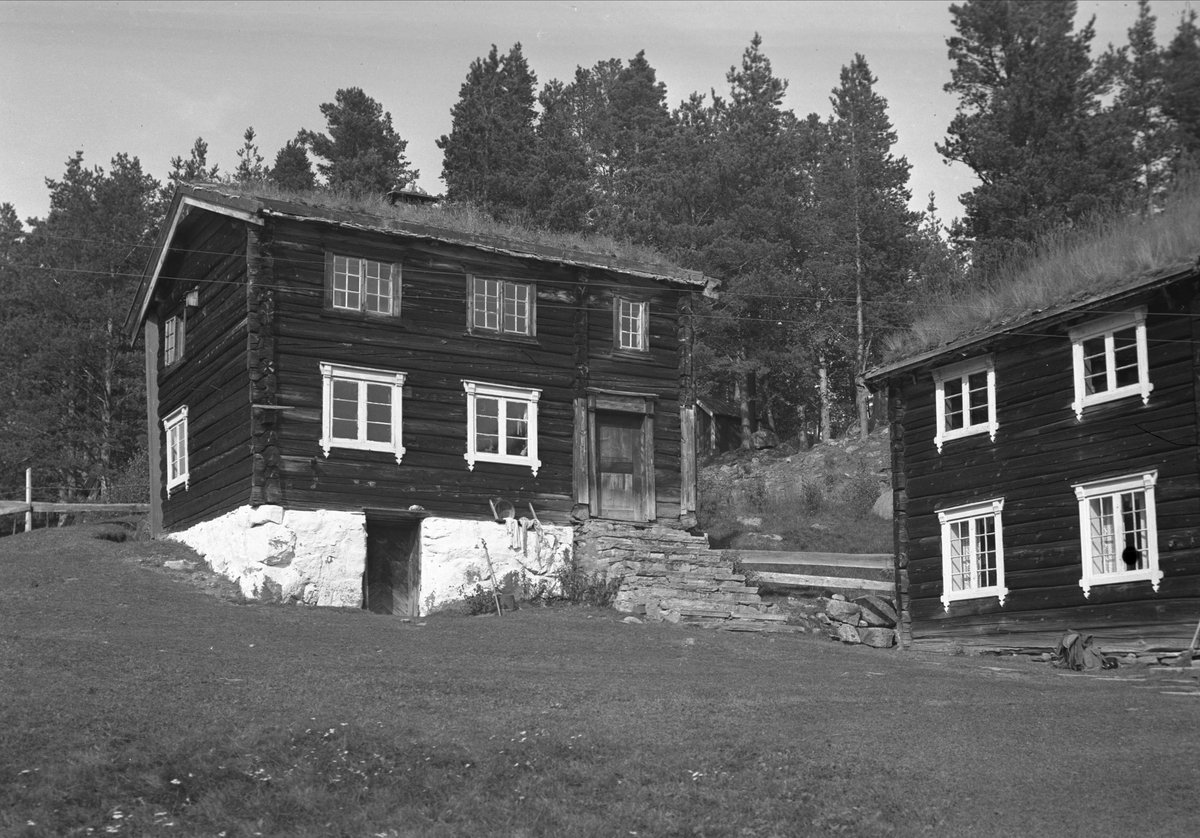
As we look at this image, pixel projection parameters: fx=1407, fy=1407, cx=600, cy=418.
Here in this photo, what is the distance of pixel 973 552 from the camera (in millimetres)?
28484

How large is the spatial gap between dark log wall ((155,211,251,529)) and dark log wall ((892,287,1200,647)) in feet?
45.9

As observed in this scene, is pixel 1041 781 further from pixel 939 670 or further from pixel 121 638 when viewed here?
pixel 121 638

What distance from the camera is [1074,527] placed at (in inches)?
1028

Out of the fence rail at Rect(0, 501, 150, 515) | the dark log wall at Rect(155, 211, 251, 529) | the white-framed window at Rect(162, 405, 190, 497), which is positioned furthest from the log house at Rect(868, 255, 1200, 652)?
the fence rail at Rect(0, 501, 150, 515)

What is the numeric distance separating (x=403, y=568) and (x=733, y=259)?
2979 centimetres

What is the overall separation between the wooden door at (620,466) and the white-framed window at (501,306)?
2785mm

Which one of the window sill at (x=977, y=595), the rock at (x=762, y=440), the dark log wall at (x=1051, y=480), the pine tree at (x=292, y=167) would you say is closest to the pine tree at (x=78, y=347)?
the pine tree at (x=292, y=167)

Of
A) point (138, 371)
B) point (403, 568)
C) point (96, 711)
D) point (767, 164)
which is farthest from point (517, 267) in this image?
point (767, 164)

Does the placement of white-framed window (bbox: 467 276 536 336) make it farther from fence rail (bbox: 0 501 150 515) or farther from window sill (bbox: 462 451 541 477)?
fence rail (bbox: 0 501 150 515)

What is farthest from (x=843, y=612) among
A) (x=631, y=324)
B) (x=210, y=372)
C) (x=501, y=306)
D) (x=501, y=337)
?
(x=210, y=372)

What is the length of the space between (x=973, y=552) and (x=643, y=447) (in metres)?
8.24

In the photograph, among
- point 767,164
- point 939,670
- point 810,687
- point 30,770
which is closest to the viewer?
point 30,770

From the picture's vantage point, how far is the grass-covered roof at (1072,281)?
25.0 meters

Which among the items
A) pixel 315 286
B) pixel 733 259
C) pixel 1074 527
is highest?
pixel 733 259
